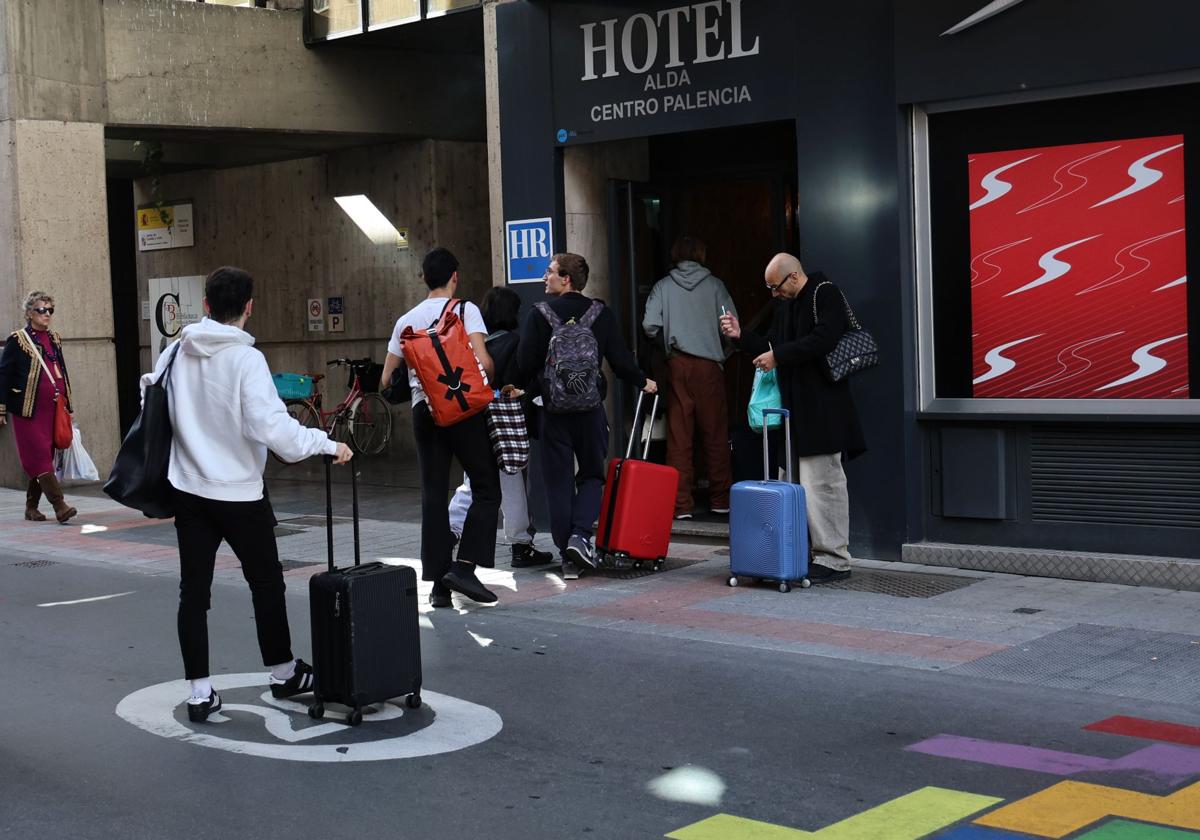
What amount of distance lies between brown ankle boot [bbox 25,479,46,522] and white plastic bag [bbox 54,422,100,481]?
20 cm

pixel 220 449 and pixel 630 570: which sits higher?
pixel 220 449

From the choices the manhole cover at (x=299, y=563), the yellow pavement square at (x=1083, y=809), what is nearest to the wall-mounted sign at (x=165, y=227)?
the manhole cover at (x=299, y=563)

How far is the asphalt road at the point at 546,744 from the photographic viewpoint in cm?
503

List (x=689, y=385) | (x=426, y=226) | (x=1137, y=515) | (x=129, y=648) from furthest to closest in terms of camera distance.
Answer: (x=426, y=226) < (x=689, y=385) < (x=1137, y=515) < (x=129, y=648)

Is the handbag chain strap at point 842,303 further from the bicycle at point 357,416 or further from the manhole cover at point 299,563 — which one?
the bicycle at point 357,416

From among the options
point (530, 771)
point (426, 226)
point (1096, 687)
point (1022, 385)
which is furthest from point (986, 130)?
point (426, 226)

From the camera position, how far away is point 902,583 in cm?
924

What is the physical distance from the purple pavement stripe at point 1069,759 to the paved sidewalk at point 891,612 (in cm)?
87

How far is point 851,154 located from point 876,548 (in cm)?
246

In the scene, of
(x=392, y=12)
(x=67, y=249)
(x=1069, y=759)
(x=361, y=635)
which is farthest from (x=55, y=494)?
(x=1069, y=759)

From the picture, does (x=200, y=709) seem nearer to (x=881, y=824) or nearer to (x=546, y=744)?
(x=546, y=744)

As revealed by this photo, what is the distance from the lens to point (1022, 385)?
9.62m

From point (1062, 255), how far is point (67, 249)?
33.6 ft

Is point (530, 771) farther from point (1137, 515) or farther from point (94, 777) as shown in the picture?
point (1137, 515)
